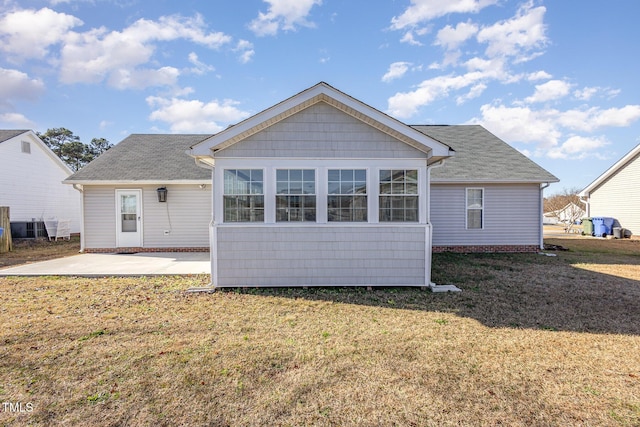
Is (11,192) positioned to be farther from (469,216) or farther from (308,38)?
(469,216)

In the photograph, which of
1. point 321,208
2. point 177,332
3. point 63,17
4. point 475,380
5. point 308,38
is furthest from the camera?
point 308,38

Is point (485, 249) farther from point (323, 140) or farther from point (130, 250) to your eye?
point (130, 250)

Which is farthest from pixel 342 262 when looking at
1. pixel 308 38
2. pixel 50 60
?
pixel 50 60

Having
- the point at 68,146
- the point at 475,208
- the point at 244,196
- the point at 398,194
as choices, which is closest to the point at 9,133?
the point at 244,196

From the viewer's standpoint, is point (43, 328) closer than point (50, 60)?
Yes

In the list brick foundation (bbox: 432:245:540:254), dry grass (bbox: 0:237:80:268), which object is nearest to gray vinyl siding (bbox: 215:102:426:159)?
brick foundation (bbox: 432:245:540:254)

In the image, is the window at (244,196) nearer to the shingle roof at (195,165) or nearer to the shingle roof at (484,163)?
the shingle roof at (195,165)

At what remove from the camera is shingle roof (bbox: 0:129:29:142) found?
14059mm

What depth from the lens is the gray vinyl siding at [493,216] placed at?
35.0ft

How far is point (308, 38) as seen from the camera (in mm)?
11836

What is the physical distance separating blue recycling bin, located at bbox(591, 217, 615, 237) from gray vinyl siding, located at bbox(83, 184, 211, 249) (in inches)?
816

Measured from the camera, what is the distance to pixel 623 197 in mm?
16375

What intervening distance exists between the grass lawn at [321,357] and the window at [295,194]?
5.19 ft

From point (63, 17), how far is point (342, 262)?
12520 millimetres
